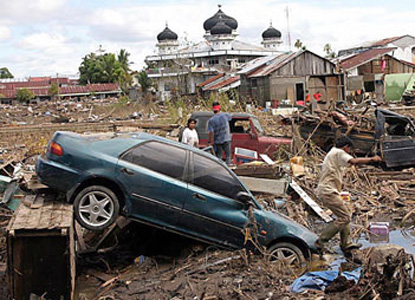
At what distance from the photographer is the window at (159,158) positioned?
8.22m

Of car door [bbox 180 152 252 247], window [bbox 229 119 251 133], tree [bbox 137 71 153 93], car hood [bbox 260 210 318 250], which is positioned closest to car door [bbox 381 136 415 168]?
window [bbox 229 119 251 133]

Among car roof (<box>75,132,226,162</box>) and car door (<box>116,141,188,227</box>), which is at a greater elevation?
car roof (<box>75,132,226,162</box>)

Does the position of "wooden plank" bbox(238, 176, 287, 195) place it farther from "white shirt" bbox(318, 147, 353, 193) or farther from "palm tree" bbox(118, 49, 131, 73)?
"palm tree" bbox(118, 49, 131, 73)

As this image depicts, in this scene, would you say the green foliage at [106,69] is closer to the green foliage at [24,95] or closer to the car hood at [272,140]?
the green foliage at [24,95]

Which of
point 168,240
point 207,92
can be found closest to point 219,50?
point 207,92

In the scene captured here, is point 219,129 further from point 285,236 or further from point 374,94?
point 374,94

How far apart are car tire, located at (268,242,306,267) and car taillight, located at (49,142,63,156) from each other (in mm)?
3312

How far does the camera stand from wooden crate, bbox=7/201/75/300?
675 centimetres

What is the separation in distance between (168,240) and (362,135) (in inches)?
339

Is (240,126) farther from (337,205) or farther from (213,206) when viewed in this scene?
(213,206)

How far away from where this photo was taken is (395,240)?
412 inches

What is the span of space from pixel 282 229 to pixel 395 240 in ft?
10.2

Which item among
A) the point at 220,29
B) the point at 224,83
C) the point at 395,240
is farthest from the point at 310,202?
the point at 220,29

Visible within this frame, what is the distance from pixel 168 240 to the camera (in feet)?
31.0
